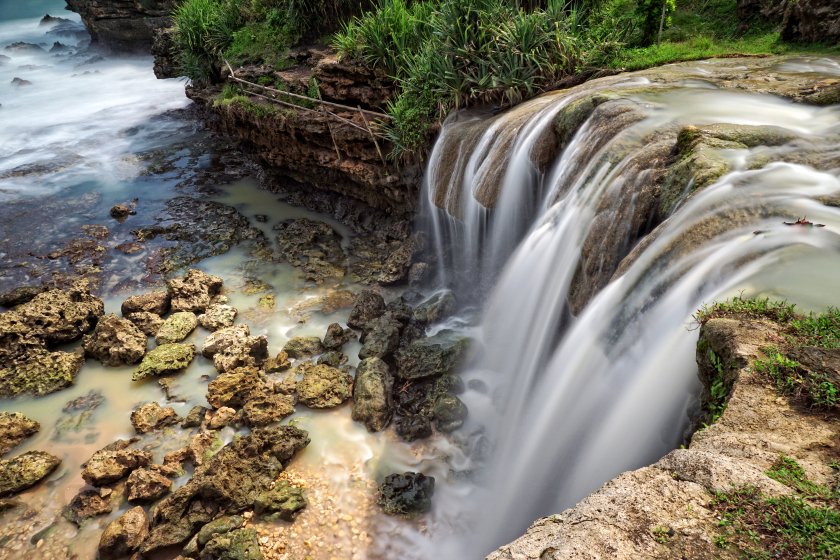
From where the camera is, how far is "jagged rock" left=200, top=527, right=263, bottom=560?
551 centimetres

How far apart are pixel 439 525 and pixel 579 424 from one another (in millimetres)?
2181

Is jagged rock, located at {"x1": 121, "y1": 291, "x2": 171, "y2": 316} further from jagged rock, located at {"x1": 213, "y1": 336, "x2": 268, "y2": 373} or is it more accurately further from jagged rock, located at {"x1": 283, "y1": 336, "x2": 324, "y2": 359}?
jagged rock, located at {"x1": 283, "y1": 336, "x2": 324, "y2": 359}

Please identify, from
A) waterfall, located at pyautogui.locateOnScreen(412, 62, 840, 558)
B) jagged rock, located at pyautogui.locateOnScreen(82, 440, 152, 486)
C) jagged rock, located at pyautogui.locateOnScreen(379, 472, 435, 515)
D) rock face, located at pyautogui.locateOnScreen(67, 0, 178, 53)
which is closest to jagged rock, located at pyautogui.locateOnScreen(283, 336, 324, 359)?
jagged rock, located at pyautogui.locateOnScreen(82, 440, 152, 486)

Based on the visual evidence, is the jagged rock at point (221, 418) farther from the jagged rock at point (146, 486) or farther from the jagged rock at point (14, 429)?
the jagged rock at point (14, 429)

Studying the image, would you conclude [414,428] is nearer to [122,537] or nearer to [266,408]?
[266,408]

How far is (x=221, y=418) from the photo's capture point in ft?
24.5

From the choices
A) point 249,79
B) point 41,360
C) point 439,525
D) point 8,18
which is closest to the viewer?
point 439,525

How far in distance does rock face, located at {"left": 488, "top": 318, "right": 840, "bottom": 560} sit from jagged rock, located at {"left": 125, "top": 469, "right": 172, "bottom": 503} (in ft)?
18.5

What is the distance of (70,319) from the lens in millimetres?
9555

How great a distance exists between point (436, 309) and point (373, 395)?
2.39 meters

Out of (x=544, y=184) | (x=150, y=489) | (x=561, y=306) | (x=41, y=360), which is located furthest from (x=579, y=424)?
(x=41, y=360)

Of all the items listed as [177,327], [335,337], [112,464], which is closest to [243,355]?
[335,337]

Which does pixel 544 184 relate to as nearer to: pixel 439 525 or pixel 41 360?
pixel 439 525

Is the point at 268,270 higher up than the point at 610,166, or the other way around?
the point at 610,166
